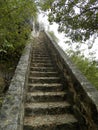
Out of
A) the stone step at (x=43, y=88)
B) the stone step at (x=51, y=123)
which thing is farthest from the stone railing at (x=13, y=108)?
the stone step at (x=43, y=88)

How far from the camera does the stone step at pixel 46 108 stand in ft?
11.6

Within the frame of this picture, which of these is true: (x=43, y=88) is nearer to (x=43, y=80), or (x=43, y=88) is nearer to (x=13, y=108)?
(x=43, y=80)

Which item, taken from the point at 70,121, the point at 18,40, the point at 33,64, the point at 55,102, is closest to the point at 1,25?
the point at 18,40

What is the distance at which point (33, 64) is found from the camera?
650cm

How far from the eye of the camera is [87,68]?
1036 centimetres

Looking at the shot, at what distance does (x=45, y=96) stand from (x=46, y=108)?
51cm

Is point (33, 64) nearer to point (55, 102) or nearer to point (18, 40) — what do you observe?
point (18, 40)

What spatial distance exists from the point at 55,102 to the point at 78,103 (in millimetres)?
709

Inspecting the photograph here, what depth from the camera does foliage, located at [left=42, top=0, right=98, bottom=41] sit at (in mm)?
5168

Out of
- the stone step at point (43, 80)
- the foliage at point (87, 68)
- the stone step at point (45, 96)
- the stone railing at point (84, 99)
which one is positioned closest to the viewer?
the stone railing at point (84, 99)

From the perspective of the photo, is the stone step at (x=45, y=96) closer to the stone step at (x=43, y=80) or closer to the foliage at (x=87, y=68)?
the stone step at (x=43, y=80)

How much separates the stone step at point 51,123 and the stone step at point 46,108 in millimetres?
145

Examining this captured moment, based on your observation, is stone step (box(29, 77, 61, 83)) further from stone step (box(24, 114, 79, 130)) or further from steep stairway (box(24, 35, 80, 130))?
stone step (box(24, 114, 79, 130))

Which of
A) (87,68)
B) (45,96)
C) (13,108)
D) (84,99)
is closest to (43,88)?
(45,96)
